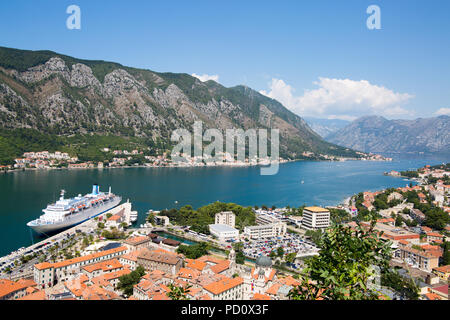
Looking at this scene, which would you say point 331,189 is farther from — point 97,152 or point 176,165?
point 97,152

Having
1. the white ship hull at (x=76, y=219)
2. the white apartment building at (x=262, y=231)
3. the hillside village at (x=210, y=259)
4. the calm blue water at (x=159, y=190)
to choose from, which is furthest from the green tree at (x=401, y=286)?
the white ship hull at (x=76, y=219)

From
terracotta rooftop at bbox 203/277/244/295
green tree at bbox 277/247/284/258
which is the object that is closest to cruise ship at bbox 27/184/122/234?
terracotta rooftop at bbox 203/277/244/295

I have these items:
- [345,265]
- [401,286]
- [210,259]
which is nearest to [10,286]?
[210,259]

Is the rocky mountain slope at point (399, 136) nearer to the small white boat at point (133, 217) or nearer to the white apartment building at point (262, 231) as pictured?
the white apartment building at point (262, 231)

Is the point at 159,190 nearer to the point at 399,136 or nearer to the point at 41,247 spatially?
the point at 41,247

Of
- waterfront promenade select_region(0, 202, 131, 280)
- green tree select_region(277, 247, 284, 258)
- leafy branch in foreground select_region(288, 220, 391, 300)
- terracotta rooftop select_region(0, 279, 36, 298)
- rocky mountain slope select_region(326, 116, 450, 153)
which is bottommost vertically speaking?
green tree select_region(277, 247, 284, 258)

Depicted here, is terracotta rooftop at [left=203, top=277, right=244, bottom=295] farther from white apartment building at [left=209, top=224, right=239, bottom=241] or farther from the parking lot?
white apartment building at [left=209, top=224, right=239, bottom=241]

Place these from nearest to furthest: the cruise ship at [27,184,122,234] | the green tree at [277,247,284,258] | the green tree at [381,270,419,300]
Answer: the green tree at [381,270,419,300], the green tree at [277,247,284,258], the cruise ship at [27,184,122,234]
